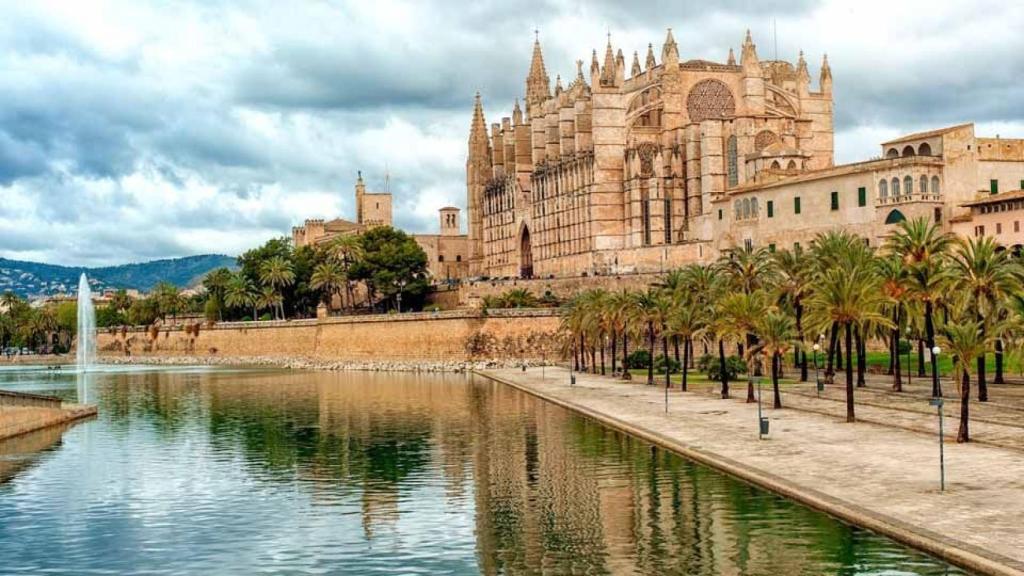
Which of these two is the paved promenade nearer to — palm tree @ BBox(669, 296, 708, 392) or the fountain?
palm tree @ BBox(669, 296, 708, 392)

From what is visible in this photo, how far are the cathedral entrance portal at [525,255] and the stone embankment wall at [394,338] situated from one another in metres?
20.3

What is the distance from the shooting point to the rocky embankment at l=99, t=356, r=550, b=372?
79375 mm

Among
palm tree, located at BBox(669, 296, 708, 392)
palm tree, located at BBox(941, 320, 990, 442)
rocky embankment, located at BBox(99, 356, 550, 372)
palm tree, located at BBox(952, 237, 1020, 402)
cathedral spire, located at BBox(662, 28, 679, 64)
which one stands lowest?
rocky embankment, located at BBox(99, 356, 550, 372)

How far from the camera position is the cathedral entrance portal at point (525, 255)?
106062 mm

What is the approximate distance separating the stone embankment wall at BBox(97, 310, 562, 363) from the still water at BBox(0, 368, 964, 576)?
1436 inches

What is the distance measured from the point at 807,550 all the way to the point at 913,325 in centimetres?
2709

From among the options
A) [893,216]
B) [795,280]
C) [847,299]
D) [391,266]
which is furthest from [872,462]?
[391,266]

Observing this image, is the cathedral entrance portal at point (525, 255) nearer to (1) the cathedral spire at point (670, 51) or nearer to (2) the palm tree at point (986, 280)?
(1) the cathedral spire at point (670, 51)

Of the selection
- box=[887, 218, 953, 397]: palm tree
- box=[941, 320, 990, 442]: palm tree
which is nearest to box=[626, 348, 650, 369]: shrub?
box=[887, 218, 953, 397]: palm tree

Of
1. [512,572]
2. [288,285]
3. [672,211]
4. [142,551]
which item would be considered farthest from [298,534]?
[288,285]

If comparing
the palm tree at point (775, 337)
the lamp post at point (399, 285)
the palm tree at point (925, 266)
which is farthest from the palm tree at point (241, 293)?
the palm tree at point (925, 266)

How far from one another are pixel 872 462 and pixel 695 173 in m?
59.0

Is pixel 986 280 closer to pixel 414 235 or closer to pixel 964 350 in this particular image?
pixel 964 350

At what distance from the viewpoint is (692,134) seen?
278ft
